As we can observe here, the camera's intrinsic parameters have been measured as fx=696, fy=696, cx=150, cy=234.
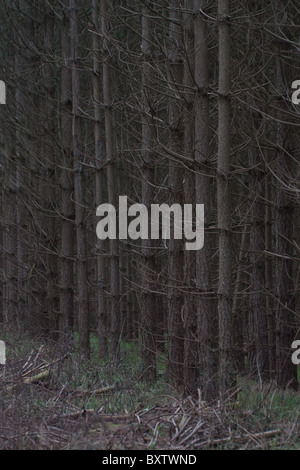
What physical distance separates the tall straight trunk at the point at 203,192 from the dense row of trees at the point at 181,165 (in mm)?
19

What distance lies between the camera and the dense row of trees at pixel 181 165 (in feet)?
30.6

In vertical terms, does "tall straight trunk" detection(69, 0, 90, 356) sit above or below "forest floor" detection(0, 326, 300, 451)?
above

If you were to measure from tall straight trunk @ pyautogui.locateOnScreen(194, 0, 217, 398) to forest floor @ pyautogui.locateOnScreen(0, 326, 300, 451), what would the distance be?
1243mm

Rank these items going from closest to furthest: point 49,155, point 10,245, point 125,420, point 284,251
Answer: point 125,420 < point 284,251 < point 49,155 < point 10,245

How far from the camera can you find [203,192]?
31.0 ft

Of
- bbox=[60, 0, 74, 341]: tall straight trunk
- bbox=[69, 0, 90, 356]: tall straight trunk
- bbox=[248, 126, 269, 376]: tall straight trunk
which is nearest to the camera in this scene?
bbox=[248, 126, 269, 376]: tall straight trunk

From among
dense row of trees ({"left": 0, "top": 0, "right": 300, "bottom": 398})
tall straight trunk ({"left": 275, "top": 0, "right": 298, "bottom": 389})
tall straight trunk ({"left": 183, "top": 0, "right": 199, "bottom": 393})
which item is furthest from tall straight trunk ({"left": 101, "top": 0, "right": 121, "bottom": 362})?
tall straight trunk ({"left": 275, "top": 0, "right": 298, "bottom": 389})

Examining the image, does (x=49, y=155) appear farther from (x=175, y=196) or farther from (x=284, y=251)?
(x=284, y=251)

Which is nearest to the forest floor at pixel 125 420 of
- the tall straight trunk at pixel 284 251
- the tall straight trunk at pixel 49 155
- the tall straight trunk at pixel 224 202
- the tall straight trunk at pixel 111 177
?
the tall straight trunk at pixel 224 202

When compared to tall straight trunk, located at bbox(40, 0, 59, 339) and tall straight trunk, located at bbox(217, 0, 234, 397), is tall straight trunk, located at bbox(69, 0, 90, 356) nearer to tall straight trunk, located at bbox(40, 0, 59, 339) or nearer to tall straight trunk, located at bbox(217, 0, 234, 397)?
tall straight trunk, located at bbox(40, 0, 59, 339)

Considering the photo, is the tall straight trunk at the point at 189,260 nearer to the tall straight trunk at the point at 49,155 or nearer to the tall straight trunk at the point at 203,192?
the tall straight trunk at the point at 203,192

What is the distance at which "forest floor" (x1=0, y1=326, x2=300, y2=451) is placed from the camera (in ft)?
19.7

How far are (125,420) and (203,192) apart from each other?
3.72 m

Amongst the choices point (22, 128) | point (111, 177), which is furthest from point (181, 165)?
point (22, 128)
